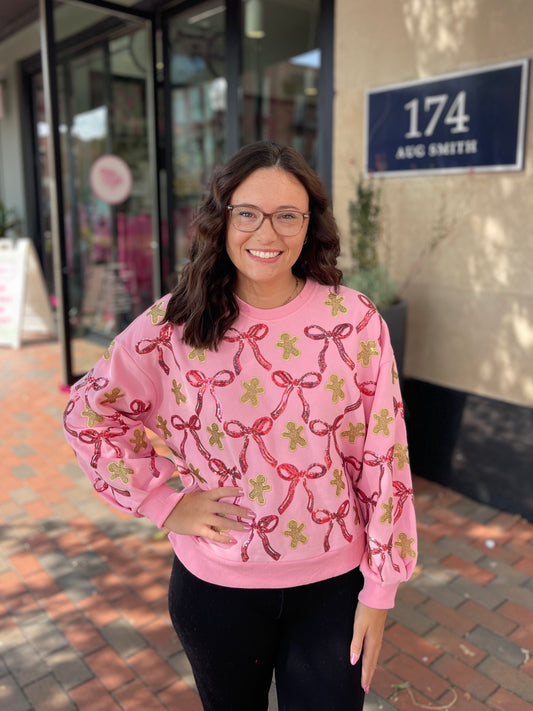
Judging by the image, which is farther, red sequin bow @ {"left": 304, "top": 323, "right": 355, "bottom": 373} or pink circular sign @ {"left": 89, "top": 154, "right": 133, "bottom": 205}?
pink circular sign @ {"left": 89, "top": 154, "right": 133, "bottom": 205}

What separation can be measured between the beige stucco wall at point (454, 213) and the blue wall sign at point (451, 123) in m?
0.06

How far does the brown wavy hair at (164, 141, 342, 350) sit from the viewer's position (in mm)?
1396

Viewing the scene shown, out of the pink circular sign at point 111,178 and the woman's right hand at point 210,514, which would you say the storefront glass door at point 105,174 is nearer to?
the pink circular sign at point 111,178

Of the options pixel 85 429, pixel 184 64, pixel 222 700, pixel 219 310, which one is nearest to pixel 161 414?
pixel 85 429

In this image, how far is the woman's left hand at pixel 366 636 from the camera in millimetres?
1419

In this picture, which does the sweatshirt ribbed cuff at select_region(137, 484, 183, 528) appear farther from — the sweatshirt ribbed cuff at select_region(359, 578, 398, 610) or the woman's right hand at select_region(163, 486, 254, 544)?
the sweatshirt ribbed cuff at select_region(359, 578, 398, 610)

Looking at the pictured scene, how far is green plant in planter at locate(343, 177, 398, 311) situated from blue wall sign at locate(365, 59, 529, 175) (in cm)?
25

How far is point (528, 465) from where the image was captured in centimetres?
367

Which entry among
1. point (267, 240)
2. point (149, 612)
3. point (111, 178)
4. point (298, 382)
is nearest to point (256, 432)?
point (298, 382)

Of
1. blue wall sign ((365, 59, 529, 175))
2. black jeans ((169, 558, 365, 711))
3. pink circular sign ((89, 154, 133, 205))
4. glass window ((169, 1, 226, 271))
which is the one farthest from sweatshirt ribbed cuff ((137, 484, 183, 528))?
pink circular sign ((89, 154, 133, 205))

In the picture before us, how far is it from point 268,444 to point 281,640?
47 cm

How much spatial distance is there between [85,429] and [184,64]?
5681 millimetres

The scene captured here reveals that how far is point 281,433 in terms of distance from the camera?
1.39 meters

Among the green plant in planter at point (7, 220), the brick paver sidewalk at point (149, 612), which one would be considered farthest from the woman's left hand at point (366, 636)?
the green plant in planter at point (7, 220)
